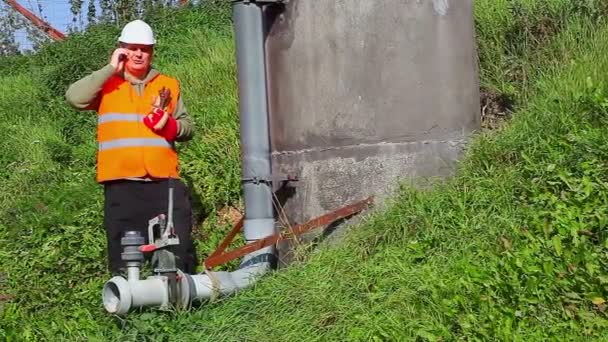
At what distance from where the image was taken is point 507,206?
4.73 m

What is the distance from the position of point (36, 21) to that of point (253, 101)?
9.73 m

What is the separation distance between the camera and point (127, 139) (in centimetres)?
582

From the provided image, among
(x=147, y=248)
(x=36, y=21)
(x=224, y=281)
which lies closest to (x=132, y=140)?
(x=147, y=248)

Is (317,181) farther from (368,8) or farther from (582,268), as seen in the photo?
(582,268)

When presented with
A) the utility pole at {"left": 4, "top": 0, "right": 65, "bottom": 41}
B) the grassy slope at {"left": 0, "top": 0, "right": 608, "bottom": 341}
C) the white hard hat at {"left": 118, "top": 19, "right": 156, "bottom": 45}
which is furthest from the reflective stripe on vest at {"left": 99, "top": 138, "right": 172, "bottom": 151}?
the utility pole at {"left": 4, "top": 0, "right": 65, "bottom": 41}

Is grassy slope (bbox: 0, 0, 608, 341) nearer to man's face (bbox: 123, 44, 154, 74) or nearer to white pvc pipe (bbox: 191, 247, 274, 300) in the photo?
white pvc pipe (bbox: 191, 247, 274, 300)

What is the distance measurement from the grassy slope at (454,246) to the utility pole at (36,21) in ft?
24.1

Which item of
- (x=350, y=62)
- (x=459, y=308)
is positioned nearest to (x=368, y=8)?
(x=350, y=62)

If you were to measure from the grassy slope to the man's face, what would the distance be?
1.39 meters

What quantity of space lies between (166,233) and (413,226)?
132 centimetres

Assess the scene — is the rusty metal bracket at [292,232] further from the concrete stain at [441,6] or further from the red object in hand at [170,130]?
the concrete stain at [441,6]

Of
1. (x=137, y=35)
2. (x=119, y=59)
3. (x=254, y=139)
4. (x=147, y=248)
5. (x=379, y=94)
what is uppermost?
(x=137, y=35)

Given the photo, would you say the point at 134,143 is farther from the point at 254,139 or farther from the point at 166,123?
the point at 254,139

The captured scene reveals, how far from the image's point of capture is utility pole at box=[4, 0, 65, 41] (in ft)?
47.6
